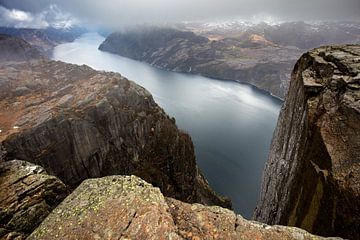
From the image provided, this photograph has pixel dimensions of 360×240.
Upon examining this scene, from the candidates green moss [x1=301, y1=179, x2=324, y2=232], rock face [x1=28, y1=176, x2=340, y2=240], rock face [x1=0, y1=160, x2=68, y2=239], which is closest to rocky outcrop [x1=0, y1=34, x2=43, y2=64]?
rock face [x1=0, y1=160, x2=68, y2=239]

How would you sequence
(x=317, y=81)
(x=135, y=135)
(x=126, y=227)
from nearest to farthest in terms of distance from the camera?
(x=126, y=227) < (x=317, y=81) < (x=135, y=135)

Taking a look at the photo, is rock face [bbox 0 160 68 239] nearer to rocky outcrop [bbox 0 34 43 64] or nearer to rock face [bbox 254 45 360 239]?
rock face [bbox 254 45 360 239]

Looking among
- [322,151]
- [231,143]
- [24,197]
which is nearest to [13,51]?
[231,143]

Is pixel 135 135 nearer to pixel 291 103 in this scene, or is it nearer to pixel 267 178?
pixel 267 178

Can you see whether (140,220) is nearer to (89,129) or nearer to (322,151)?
(322,151)

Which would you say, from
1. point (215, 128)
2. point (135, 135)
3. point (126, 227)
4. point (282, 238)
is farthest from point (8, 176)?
point (215, 128)
